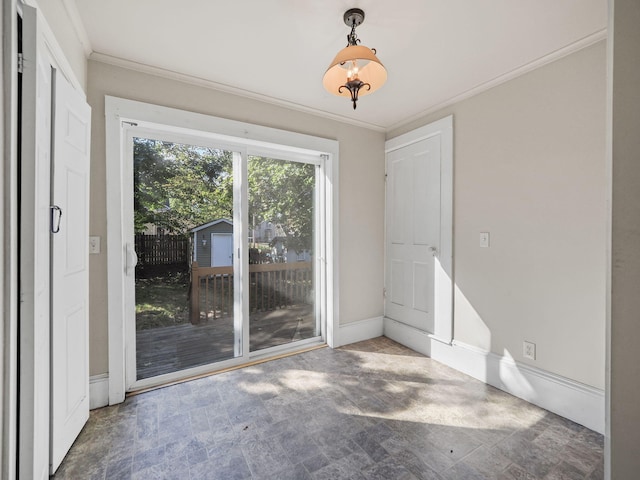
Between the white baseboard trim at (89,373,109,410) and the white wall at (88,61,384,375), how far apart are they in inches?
1.8

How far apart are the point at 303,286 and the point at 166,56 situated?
2343mm

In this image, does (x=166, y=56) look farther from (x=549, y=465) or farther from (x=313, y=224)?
(x=549, y=465)

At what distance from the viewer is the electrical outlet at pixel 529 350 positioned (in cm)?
218

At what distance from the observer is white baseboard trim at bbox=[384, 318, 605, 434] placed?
1.87 meters

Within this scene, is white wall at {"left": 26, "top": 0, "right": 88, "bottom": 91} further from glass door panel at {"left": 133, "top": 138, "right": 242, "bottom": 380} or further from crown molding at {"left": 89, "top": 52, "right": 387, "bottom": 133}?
glass door panel at {"left": 133, "top": 138, "right": 242, "bottom": 380}

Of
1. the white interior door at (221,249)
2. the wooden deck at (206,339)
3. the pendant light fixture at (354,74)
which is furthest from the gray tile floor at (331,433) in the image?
the pendant light fixture at (354,74)

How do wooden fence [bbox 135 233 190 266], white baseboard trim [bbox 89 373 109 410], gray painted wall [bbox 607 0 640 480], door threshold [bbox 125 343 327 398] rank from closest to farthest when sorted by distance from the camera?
gray painted wall [bbox 607 0 640 480]
white baseboard trim [bbox 89 373 109 410]
door threshold [bbox 125 343 327 398]
wooden fence [bbox 135 233 190 266]

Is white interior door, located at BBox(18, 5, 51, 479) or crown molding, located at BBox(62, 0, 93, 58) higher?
crown molding, located at BBox(62, 0, 93, 58)

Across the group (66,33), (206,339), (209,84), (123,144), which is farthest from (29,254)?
(209,84)

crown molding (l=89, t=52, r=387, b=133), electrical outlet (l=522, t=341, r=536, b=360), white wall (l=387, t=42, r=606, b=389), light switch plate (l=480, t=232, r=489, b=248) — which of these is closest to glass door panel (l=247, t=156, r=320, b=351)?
crown molding (l=89, t=52, r=387, b=133)

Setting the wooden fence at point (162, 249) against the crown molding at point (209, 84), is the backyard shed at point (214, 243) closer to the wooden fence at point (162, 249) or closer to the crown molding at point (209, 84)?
the wooden fence at point (162, 249)

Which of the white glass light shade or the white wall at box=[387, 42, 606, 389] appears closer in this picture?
the white glass light shade

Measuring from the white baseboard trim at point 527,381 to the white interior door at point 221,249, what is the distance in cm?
209

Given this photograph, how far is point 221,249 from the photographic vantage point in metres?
2.71
